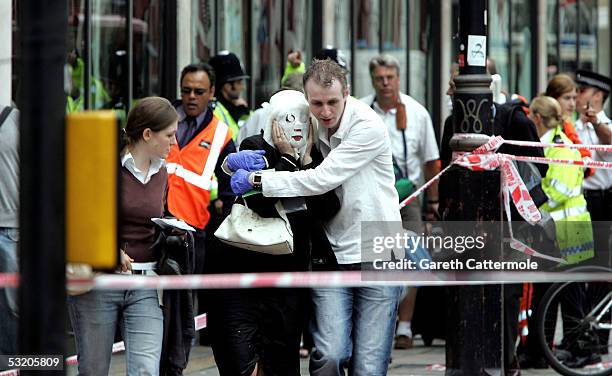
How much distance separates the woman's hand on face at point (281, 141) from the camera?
647 cm

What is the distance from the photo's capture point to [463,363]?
7.44 m

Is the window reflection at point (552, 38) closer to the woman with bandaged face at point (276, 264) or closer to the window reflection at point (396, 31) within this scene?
the window reflection at point (396, 31)

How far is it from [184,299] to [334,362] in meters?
0.78

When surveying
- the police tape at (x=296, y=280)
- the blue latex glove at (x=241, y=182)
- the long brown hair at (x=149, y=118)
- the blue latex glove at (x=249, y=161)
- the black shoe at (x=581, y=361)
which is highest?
the long brown hair at (x=149, y=118)

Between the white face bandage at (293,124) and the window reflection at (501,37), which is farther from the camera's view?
the window reflection at (501,37)

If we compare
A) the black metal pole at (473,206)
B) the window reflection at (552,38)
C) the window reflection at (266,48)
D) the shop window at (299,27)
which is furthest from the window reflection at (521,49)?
the black metal pole at (473,206)

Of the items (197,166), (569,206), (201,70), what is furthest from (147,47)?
(569,206)

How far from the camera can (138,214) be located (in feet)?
20.8

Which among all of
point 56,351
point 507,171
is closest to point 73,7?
point 507,171

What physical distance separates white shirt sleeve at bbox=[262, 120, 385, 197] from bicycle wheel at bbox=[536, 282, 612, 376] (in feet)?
9.98

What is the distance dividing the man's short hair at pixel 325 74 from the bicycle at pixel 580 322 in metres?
3.16

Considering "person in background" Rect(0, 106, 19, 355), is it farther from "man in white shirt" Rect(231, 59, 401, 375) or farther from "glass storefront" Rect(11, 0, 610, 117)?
"man in white shirt" Rect(231, 59, 401, 375)

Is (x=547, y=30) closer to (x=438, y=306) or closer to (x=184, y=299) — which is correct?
(x=438, y=306)

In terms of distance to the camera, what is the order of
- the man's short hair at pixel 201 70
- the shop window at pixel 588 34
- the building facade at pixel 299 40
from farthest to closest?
the shop window at pixel 588 34 < the building facade at pixel 299 40 < the man's short hair at pixel 201 70
